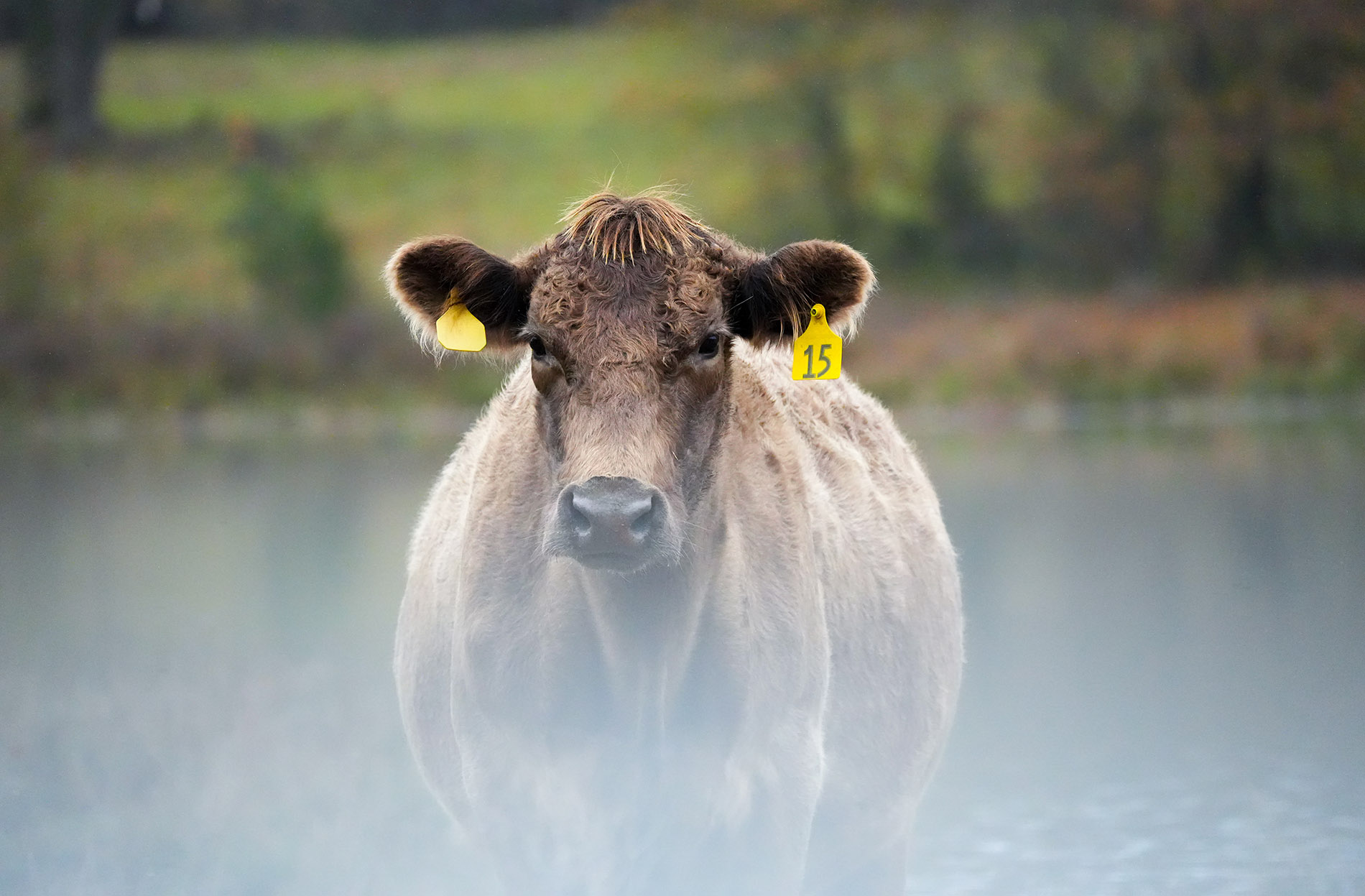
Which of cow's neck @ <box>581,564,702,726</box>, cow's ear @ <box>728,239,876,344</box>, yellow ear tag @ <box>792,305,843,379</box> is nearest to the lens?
cow's neck @ <box>581,564,702,726</box>

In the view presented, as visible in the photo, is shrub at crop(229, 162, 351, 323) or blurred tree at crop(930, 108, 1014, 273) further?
blurred tree at crop(930, 108, 1014, 273)

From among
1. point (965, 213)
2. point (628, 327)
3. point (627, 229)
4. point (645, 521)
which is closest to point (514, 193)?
point (965, 213)

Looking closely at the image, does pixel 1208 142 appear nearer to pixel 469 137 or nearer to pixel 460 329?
pixel 469 137

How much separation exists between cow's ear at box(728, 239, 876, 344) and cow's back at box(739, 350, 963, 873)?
647 millimetres

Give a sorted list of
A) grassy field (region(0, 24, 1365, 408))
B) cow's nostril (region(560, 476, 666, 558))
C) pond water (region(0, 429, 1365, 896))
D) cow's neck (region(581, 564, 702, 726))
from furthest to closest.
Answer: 1. grassy field (region(0, 24, 1365, 408))
2. pond water (region(0, 429, 1365, 896))
3. cow's neck (region(581, 564, 702, 726))
4. cow's nostril (region(560, 476, 666, 558))

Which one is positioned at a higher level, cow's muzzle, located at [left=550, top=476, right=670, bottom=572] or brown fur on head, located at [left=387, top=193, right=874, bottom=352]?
brown fur on head, located at [left=387, top=193, right=874, bottom=352]

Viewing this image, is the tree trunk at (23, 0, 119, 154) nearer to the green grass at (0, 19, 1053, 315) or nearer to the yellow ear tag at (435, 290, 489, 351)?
the green grass at (0, 19, 1053, 315)

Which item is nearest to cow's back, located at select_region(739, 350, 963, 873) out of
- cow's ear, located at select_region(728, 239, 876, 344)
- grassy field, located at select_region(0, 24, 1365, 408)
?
cow's ear, located at select_region(728, 239, 876, 344)

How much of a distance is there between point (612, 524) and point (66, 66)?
50.8m

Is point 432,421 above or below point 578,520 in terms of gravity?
above

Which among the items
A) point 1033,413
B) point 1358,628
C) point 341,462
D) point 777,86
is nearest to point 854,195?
point 777,86

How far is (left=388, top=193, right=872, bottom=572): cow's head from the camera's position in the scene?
165 inches

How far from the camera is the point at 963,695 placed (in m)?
11.5

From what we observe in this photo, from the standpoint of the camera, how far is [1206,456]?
2372cm
